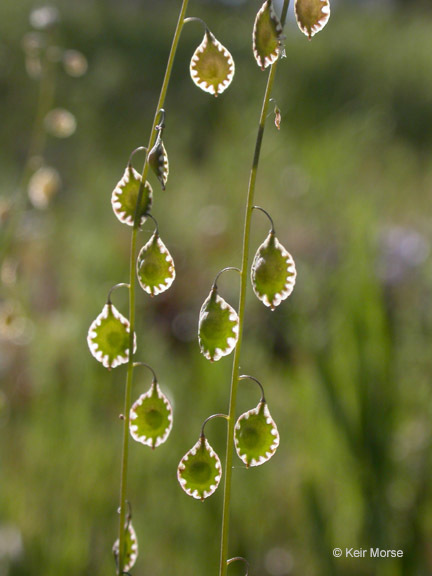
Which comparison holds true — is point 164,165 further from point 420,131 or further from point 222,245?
point 420,131

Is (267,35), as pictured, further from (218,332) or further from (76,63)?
(76,63)

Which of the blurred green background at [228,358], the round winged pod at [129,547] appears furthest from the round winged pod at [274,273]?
the blurred green background at [228,358]

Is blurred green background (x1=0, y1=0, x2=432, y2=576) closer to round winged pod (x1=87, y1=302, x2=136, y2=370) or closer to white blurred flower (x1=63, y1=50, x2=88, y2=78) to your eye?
white blurred flower (x1=63, y1=50, x2=88, y2=78)

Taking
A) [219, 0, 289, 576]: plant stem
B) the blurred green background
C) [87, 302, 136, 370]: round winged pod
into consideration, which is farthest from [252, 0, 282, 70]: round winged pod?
the blurred green background

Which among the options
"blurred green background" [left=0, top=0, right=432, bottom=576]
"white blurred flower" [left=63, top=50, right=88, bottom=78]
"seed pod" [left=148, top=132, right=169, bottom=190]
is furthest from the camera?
"blurred green background" [left=0, top=0, right=432, bottom=576]

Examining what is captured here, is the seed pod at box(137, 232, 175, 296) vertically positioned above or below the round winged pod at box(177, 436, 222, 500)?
above

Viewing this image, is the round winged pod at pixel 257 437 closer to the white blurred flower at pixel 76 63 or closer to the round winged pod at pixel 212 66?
the round winged pod at pixel 212 66
